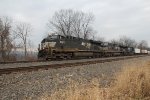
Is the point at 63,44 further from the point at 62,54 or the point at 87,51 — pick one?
the point at 87,51

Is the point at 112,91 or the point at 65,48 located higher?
the point at 65,48

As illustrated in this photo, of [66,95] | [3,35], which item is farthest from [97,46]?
[66,95]

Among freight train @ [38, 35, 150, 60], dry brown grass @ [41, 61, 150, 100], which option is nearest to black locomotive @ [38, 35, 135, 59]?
freight train @ [38, 35, 150, 60]

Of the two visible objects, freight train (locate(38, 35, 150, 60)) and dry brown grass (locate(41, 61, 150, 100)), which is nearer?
dry brown grass (locate(41, 61, 150, 100))

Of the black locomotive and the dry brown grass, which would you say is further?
the black locomotive

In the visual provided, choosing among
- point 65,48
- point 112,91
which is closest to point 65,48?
point 65,48

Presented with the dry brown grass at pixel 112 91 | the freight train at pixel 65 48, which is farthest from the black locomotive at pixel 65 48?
the dry brown grass at pixel 112 91

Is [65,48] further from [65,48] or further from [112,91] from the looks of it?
[112,91]

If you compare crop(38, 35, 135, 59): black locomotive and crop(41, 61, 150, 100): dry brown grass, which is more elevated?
crop(38, 35, 135, 59): black locomotive

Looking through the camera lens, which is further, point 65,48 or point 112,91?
point 65,48

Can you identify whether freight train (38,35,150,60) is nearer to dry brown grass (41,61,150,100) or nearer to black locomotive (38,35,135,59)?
black locomotive (38,35,135,59)

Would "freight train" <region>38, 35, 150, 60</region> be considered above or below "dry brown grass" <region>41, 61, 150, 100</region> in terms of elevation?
above

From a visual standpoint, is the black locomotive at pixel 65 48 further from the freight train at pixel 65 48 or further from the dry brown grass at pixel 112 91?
the dry brown grass at pixel 112 91

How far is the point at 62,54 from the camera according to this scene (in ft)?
90.5
